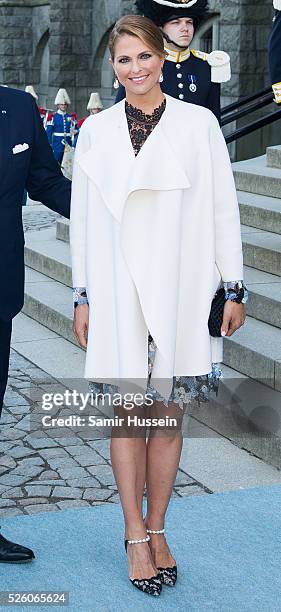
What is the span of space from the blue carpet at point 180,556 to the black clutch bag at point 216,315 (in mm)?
850

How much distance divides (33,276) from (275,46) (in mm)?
3501

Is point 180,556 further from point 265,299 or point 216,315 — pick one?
point 265,299

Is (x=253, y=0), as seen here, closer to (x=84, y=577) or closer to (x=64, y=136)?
(x=64, y=136)

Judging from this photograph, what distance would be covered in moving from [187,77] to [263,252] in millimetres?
1387

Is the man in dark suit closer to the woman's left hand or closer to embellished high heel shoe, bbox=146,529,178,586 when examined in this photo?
embellished high heel shoe, bbox=146,529,178,586

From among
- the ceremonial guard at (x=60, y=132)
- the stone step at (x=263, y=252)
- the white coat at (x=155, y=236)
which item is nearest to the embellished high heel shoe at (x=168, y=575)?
the white coat at (x=155, y=236)

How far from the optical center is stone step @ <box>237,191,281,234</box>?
7520mm

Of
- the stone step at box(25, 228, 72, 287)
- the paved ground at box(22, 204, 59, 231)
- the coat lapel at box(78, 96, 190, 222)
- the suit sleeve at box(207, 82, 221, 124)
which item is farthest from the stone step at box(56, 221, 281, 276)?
the paved ground at box(22, 204, 59, 231)

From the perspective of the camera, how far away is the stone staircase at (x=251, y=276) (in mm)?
5660

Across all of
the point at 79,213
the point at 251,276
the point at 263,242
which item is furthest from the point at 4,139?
the point at 263,242

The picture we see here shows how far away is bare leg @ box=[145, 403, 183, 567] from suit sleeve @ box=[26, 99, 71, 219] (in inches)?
31.9

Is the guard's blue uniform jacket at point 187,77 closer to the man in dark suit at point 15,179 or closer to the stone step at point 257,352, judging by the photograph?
the stone step at point 257,352

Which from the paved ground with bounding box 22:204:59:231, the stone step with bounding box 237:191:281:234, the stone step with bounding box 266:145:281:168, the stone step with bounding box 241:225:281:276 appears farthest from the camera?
the paved ground with bounding box 22:204:59:231

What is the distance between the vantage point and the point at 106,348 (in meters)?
3.66
